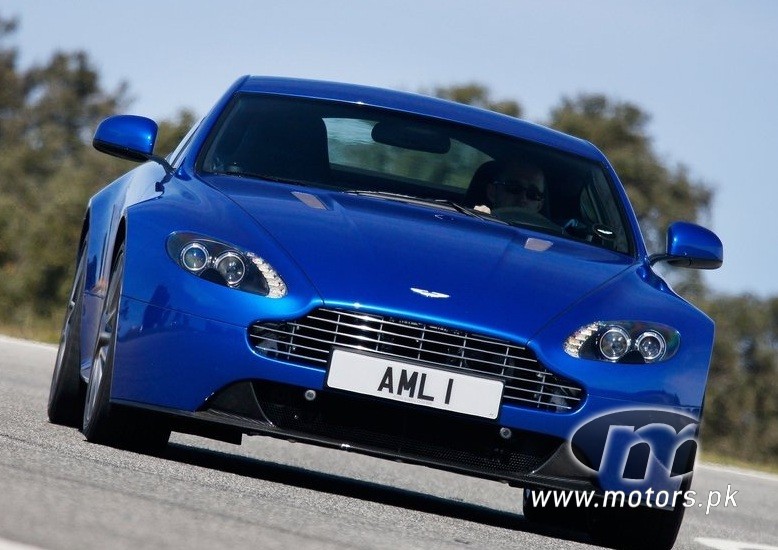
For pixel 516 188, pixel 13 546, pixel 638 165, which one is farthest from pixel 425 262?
pixel 638 165

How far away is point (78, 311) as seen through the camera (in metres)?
6.80

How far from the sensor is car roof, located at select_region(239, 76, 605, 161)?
6984 millimetres

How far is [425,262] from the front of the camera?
5.44 m

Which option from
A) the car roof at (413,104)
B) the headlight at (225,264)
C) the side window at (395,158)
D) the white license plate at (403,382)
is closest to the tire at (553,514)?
the white license plate at (403,382)

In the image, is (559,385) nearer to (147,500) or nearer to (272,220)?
(272,220)

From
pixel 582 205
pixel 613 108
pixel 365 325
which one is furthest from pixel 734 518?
pixel 613 108

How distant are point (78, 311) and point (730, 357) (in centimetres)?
3934

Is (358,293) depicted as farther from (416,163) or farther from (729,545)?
(729,545)

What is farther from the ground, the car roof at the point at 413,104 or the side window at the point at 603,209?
the car roof at the point at 413,104

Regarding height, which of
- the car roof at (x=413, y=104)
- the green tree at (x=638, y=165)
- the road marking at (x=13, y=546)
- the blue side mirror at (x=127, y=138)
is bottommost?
the road marking at (x=13, y=546)

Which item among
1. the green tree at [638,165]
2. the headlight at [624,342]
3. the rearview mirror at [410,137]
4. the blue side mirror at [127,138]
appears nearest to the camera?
the headlight at [624,342]

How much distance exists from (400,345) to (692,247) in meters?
2.01

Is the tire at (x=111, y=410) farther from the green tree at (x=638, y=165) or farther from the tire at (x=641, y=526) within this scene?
the green tree at (x=638, y=165)

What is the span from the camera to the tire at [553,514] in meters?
6.13
